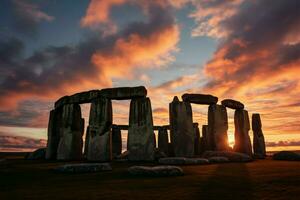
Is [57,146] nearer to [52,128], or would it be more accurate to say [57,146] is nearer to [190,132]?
[52,128]

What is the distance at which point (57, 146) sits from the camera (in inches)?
648

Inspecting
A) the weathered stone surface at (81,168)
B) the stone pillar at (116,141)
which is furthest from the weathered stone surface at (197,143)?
the weathered stone surface at (81,168)

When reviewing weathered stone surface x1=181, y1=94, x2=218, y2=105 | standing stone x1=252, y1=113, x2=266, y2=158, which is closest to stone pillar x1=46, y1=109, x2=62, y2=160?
weathered stone surface x1=181, y1=94, x2=218, y2=105

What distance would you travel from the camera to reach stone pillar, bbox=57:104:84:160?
14.9 m

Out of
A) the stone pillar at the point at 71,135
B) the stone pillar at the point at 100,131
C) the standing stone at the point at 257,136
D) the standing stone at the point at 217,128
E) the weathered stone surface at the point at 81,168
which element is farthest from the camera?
the standing stone at the point at 257,136

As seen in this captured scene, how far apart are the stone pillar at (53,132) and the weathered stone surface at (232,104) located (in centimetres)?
925

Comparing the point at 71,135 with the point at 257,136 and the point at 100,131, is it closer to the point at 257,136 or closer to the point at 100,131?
the point at 100,131

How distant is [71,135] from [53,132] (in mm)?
2045

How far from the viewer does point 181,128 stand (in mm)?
14781

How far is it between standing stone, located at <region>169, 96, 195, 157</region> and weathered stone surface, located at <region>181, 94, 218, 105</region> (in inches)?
16.5

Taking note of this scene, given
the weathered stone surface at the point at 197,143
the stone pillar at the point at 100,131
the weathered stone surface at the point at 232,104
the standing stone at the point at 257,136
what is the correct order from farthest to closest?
1. the weathered stone surface at the point at 197,143
2. the standing stone at the point at 257,136
3. the weathered stone surface at the point at 232,104
4. the stone pillar at the point at 100,131

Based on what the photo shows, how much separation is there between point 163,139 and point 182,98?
10.7 m

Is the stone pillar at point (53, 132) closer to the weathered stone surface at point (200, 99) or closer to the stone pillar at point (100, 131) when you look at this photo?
the stone pillar at point (100, 131)

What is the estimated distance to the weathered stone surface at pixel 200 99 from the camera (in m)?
15.5
